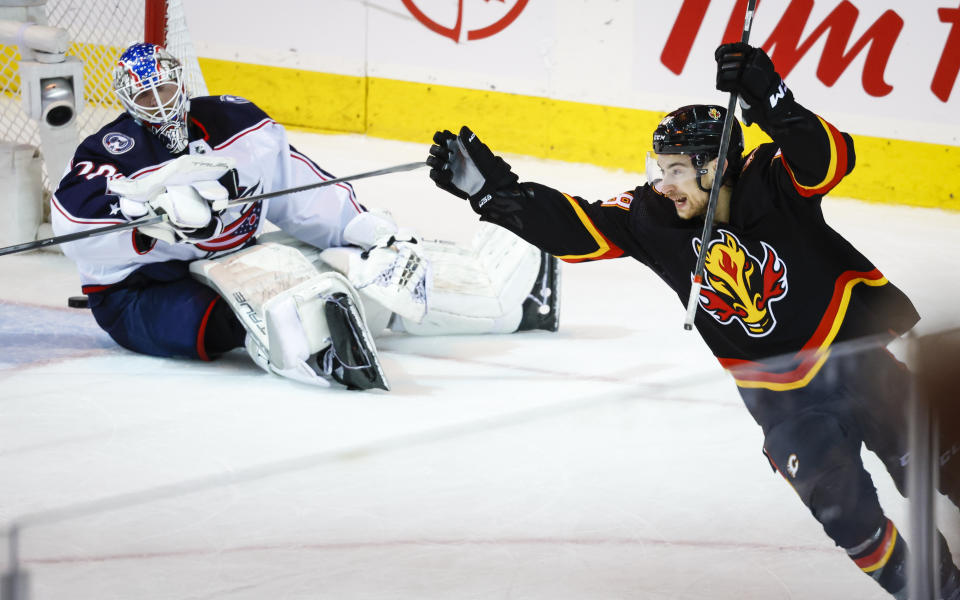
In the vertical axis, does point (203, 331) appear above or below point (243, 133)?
below

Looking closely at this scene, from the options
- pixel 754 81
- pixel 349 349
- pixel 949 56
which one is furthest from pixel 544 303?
pixel 949 56

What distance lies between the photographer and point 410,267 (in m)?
3.13

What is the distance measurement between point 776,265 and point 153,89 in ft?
5.97

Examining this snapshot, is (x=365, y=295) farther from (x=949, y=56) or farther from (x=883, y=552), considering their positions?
(x=949, y=56)

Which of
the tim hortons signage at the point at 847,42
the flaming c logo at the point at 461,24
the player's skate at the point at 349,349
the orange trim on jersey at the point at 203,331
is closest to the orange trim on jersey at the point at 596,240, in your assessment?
the player's skate at the point at 349,349

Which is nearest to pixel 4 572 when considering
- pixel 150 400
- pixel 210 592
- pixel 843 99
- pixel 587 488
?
pixel 210 592

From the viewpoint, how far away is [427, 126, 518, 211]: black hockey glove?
1.94m

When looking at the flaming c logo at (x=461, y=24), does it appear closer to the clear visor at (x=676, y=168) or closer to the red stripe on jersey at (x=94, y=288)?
the red stripe on jersey at (x=94, y=288)

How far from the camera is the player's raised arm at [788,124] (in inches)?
63.6

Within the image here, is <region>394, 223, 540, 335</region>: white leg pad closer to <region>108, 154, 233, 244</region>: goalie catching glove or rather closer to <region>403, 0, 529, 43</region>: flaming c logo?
<region>108, 154, 233, 244</region>: goalie catching glove

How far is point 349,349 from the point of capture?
9.44 ft

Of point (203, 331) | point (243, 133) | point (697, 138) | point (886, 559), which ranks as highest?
point (697, 138)

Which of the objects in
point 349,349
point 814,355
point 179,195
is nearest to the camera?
point 814,355

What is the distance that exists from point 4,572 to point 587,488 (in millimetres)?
781
